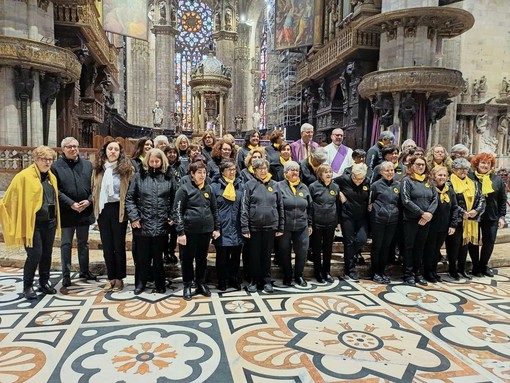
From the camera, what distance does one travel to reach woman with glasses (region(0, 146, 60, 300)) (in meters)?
3.66

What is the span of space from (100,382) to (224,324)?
116cm

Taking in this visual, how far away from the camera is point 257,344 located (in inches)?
116

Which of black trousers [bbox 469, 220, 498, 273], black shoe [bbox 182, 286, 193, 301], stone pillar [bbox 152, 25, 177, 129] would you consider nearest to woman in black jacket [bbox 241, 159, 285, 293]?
black shoe [bbox 182, 286, 193, 301]

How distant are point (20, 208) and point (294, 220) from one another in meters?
2.83

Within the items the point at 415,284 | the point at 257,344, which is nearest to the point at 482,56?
the point at 415,284

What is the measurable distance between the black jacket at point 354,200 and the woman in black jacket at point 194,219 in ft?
5.24

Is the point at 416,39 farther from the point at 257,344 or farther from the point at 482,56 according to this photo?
the point at 257,344

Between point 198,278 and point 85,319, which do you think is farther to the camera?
point 198,278

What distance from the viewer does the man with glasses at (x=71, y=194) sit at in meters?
3.98

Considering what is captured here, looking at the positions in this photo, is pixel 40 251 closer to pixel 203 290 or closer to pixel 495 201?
pixel 203 290

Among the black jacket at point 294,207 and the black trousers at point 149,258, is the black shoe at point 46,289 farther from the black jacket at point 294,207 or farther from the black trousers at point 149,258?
the black jacket at point 294,207

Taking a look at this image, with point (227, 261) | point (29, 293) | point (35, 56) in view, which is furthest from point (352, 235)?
point (35, 56)

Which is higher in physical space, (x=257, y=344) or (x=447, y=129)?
(x=447, y=129)

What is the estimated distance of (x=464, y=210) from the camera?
4.52 metres
